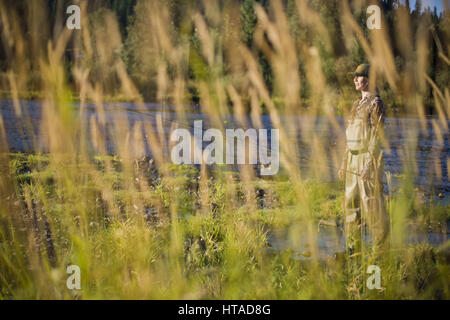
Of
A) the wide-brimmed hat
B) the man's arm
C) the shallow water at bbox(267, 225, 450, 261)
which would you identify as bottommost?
the shallow water at bbox(267, 225, 450, 261)

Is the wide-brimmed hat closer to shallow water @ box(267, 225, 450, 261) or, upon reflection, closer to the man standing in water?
the man standing in water

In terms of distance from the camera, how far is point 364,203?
4348 mm

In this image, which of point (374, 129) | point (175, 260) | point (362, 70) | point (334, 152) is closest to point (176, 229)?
point (175, 260)

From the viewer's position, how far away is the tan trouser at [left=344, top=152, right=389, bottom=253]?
4.03m

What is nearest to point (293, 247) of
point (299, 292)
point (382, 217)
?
point (382, 217)

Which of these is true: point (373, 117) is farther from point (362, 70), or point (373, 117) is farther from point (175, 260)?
point (175, 260)

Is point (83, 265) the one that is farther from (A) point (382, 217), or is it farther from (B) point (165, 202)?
(B) point (165, 202)

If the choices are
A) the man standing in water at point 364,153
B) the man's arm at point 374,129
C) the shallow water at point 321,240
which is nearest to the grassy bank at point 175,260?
the shallow water at point 321,240

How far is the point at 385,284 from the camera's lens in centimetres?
306

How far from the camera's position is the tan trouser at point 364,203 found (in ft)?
13.2

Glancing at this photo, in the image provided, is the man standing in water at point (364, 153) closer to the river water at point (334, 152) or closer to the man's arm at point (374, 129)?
the man's arm at point (374, 129)

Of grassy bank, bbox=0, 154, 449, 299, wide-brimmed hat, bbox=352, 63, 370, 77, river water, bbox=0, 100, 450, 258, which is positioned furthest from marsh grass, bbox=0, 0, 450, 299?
river water, bbox=0, 100, 450, 258

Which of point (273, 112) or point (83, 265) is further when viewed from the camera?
point (273, 112)
